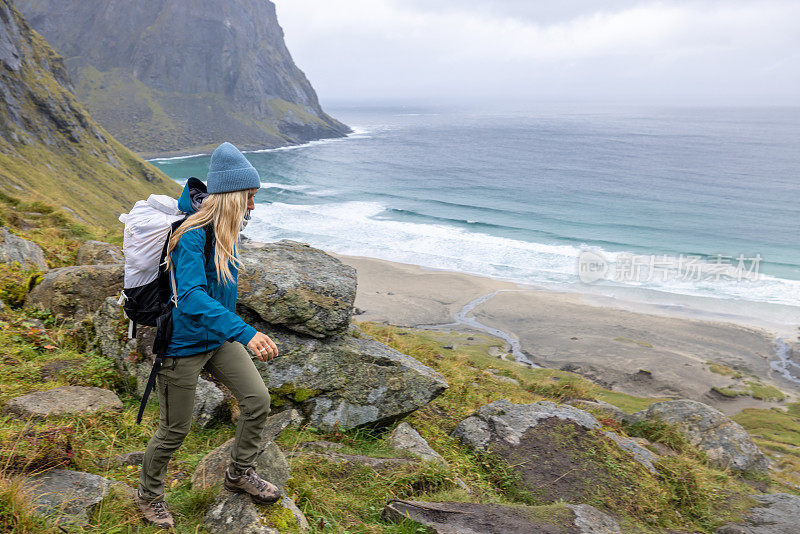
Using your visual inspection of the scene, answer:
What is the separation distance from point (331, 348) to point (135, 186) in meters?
47.1

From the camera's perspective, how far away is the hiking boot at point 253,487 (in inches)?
136

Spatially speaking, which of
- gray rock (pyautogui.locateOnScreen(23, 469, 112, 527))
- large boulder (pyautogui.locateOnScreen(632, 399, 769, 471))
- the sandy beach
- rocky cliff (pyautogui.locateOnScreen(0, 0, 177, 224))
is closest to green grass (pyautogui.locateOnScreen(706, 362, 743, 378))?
the sandy beach

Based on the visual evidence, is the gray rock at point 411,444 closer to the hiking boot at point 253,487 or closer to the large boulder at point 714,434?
the hiking boot at point 253,487

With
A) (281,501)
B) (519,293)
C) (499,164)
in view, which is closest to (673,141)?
(499,164)

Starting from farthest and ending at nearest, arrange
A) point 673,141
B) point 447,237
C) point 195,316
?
point 673,141
point 447,237
point 195,316

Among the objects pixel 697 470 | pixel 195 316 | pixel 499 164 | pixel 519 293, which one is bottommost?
pixel 519 293

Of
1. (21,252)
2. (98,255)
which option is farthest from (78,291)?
(21,252)

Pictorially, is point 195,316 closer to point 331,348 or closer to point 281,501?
point 281,501

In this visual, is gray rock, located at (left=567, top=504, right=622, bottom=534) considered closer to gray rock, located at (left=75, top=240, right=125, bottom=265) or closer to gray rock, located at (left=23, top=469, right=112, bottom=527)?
gray rock, located at (left=23, top=469, right=112, bottom=527)

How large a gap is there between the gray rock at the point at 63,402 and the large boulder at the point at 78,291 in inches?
76.1

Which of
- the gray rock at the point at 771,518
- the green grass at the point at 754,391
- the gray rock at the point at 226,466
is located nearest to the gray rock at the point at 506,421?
the gray rock at the point at 771,518

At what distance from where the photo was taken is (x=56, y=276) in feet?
23.7

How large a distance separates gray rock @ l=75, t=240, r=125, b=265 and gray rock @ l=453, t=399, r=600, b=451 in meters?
7.15

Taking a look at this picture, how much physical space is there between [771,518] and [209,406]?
22.6 feet
